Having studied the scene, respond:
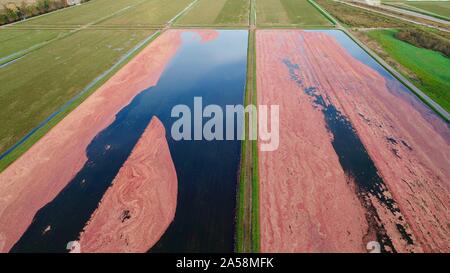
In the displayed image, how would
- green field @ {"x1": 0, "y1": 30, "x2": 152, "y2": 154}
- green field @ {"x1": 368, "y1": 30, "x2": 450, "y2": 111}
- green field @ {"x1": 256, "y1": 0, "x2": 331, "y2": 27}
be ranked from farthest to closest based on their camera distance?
green field @ {"x1": 256, "y1": 0, "x2": 331, "y2": 27} → green field @ {"x1": 368, "y1": 30, "x2": 450, "y2": 111} → green field @ {"x1": 0, "y1": 30, "x2": 152, "y2": 154}

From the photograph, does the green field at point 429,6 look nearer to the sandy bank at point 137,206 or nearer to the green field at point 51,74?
the green field at point 51,74

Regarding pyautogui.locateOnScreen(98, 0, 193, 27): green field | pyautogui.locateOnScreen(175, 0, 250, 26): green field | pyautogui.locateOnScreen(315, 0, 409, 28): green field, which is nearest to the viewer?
pyautogui.locateOnScreen(315, 0, 409, 28): green field

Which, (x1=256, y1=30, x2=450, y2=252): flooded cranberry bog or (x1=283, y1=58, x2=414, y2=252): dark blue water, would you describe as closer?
(x1=256, y1=30, x2=450, y2=252): flooded cranberry bog

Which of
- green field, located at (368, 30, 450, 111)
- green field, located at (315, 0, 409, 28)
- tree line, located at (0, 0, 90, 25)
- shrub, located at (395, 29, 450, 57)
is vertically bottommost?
green field, located at (368, 30, 450, 111)

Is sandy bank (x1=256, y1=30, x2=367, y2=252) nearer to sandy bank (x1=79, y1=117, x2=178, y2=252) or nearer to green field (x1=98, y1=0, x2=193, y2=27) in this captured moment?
sandy bank (x1=79, y1=117, x2=178, y2=252)

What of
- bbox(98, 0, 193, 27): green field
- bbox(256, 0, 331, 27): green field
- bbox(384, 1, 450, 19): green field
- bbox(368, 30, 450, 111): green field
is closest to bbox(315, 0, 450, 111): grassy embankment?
bbox(368, 30, 450, 111): green field

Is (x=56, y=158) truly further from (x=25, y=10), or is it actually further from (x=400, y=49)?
(x=25, y=10)

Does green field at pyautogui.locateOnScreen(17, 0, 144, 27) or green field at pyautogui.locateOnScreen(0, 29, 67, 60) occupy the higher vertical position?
green field at pyautogui.locateOnScreen(17, 0, 144, 27)
